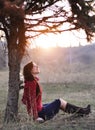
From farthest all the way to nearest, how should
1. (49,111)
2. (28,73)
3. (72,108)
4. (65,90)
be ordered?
(65,90)
(72,108)
(49,111)
(28,73)

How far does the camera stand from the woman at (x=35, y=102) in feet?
30.0

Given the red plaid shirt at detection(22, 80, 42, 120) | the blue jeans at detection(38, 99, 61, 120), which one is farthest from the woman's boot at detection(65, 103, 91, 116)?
the red plaid shirt at detection(22, 80, 42, 120)

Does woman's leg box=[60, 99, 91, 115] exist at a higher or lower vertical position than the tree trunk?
lower

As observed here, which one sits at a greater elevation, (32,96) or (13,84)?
(13,84)

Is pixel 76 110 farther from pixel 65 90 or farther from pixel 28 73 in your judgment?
pixel 65 90

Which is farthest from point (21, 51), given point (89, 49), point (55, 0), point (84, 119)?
point (89, 49)

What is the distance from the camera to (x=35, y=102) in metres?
9.16

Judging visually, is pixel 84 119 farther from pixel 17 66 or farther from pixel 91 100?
pixel 91 100

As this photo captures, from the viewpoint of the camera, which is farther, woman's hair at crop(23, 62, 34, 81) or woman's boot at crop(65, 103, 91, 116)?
woman's boot at crop(65, 103, 91, 116)

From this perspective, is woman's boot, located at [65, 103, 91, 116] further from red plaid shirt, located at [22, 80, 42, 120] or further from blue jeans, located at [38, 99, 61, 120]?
red plaid shirt, located at [22, 80, 42, 120]

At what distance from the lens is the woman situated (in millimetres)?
9151

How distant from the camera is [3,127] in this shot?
870 cm

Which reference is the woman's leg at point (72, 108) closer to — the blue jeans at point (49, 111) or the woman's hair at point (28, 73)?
the blue jeans at point (49, 111)

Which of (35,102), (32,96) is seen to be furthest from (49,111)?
(32,96)
